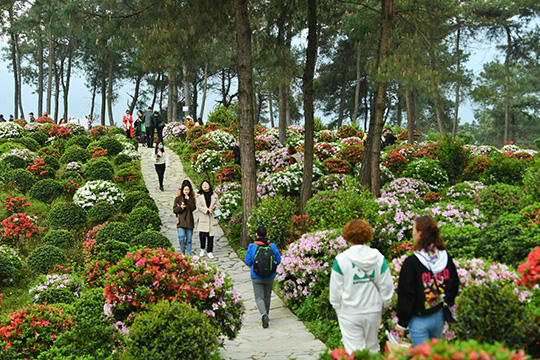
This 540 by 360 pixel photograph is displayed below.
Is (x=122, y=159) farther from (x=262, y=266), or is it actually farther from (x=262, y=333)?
(x=262, y=333)

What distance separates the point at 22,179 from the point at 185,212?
7.88 metres

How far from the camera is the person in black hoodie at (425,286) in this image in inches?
163

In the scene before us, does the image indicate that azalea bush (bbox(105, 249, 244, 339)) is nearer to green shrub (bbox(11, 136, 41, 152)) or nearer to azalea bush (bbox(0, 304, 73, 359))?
azalea bush (bbox(0, 304, 73, 359))

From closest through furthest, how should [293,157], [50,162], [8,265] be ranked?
[8,265], [293,157], [50,162]

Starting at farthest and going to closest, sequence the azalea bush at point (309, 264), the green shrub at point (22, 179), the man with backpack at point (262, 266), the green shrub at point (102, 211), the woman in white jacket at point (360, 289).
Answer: the green shrub at point (22, 179)
the green shrub at point (102, 211)
the azalea bush at point (309, 264)
the man with backpack at point (262, 266)
the woman in white jacket at point (360, 289)

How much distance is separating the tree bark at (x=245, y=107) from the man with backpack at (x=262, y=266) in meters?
4.31

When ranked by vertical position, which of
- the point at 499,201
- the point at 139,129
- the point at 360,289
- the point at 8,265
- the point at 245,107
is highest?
the point at 139,129

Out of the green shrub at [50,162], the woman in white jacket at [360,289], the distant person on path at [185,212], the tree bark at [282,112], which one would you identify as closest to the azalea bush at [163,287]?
the woman in white jacket at [360,289]

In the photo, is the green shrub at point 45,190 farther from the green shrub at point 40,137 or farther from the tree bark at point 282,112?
the green shrub at point 40,137

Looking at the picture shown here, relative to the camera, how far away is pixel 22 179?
1557 centimetres

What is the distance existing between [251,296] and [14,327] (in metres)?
3.97

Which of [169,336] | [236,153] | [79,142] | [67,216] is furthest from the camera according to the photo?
[79,142]

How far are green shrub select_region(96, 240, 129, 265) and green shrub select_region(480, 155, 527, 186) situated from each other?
34.2ft

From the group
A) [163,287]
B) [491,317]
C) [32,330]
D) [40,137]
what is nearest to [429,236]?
[491,317]
